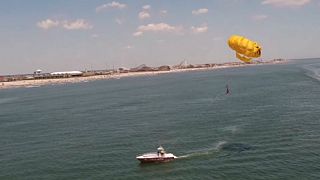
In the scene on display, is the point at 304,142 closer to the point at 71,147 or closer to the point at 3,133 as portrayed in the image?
the point at 71,147

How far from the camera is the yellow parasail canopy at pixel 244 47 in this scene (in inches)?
2389

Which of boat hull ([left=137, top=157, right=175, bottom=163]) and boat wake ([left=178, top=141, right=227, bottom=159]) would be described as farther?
boat wake ([left=178, top=141, right=227, bottom=159])

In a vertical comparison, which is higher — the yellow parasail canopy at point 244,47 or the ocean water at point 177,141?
the yellow parasail canopy at point 244,47

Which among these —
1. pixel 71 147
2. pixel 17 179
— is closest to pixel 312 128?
pixel 71 147

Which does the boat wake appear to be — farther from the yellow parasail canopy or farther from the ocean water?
the yellow parasail canopy

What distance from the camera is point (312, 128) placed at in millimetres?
77250

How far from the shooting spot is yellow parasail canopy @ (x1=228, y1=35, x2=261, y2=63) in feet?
199

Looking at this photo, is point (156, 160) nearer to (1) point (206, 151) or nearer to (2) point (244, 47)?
(1) point (206, 151)

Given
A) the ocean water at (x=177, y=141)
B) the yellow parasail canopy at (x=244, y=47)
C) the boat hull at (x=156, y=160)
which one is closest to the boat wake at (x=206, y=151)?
the ocean water at (x=177, y=141)

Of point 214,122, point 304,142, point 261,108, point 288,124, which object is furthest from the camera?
point 261,108

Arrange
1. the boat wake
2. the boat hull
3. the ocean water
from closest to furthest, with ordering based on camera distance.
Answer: the ocean water, the boat hull, the boat wake

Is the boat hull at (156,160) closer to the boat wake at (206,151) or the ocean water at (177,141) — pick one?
the ocean water at (177,141)

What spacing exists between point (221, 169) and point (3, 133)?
57.9m

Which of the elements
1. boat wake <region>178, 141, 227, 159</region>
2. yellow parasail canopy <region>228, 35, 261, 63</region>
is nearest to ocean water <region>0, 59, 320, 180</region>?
boat wake <region>178, 141, 227, 159</region>
